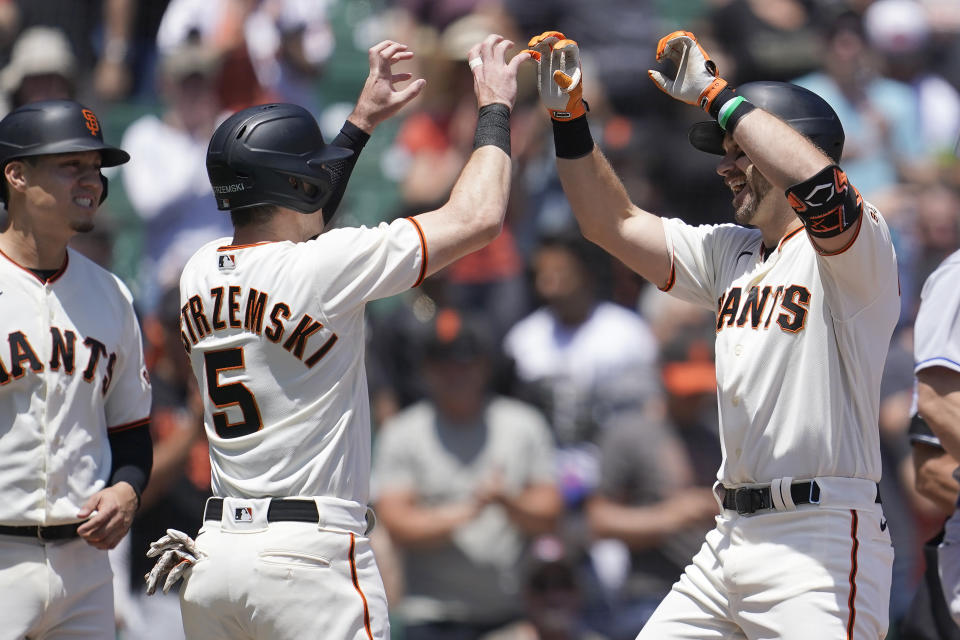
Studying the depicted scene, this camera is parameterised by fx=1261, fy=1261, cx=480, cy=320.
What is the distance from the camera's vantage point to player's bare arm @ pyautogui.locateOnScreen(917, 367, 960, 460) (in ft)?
12.9

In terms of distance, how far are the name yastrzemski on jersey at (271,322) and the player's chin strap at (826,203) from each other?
1328 mm

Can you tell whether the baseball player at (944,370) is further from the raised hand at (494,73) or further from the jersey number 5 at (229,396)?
the jersey number 5 at (229,396)

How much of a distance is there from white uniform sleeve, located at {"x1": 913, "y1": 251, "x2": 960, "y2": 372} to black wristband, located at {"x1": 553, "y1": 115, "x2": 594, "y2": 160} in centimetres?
122

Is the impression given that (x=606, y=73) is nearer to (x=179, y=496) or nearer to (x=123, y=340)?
(x=179, y=496)

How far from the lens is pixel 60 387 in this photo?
4.01 m

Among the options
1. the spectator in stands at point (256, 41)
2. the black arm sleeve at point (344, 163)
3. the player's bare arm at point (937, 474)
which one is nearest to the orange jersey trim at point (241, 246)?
the black arm sleeve at point (344, 163)

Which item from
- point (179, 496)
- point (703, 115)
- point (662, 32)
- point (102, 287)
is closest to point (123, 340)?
point (102, 287)

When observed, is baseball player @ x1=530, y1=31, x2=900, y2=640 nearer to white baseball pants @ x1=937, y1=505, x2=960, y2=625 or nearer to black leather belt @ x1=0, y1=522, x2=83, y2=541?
white baseball pants @ x1=937, y1=505, x2=960, y2=625

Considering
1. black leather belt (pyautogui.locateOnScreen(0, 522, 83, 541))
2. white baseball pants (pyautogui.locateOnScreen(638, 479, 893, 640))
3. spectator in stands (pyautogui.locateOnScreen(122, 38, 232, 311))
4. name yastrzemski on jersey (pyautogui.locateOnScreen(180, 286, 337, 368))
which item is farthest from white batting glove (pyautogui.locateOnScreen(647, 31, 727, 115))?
spectator in stands (pyautogui.locateOnScreen(122, 38, 232, 311))

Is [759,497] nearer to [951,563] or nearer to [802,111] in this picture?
[951,563]

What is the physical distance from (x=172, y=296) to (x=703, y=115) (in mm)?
3209

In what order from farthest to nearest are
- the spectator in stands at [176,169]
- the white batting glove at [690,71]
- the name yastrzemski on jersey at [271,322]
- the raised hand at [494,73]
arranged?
1. the spectator in stands at [176,169]
2. the raised hand at [494,73]
3. the white batting glove at [690,71]
4. the name yastrzemski on jersey at [271,322]

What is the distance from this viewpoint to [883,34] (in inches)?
299

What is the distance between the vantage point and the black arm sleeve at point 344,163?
4.03m
